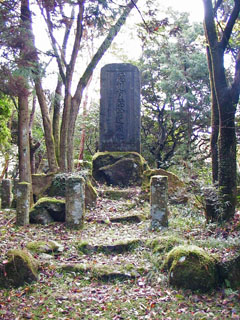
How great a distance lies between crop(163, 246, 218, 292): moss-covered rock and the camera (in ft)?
14.0

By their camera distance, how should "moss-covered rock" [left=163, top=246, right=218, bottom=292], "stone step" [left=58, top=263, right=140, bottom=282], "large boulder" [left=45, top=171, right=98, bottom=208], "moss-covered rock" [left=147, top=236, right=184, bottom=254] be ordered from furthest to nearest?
"large boulder" [left=45, top=171, right=98, bottom=208], "moss-covered rock" [left=147, top=236, right=184, bottom=254], "stone step" [left=58, top=263, right=140, bottom=282], "moss-covered rock" [left=163, top=246, right=218, bottom=292]

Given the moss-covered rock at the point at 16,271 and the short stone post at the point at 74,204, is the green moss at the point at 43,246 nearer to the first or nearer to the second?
the moss-covered rock at the point at 16,271

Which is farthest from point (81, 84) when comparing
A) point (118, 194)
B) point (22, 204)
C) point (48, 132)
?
point (22, 204)

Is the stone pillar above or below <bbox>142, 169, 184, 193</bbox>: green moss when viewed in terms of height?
below

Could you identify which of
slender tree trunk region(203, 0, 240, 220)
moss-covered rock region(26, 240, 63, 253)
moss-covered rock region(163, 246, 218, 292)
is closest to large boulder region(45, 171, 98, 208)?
moss-covered rock region(26, 240, 63, 253)

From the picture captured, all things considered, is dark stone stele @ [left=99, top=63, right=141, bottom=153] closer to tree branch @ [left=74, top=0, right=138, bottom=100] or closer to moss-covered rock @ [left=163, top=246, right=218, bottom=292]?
tree branch @ [left=74, top=0, right=138, bottom=100]

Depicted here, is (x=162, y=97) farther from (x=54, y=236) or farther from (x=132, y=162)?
(x=54, y=236)

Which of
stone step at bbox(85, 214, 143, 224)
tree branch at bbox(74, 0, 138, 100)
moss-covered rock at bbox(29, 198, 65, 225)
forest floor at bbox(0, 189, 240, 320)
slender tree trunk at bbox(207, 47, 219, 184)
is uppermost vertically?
tree branch at bbox(74, 0, 138, 100)

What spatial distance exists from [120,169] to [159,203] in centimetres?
442

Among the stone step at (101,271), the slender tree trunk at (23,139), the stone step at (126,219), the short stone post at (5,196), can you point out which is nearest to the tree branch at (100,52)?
the slender tree trunk at (23,139)

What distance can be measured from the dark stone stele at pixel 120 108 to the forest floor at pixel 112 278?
5.32 meters

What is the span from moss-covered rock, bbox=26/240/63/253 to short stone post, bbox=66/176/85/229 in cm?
124

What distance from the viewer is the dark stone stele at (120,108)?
12.2 m

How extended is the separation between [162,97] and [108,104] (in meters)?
5.95
